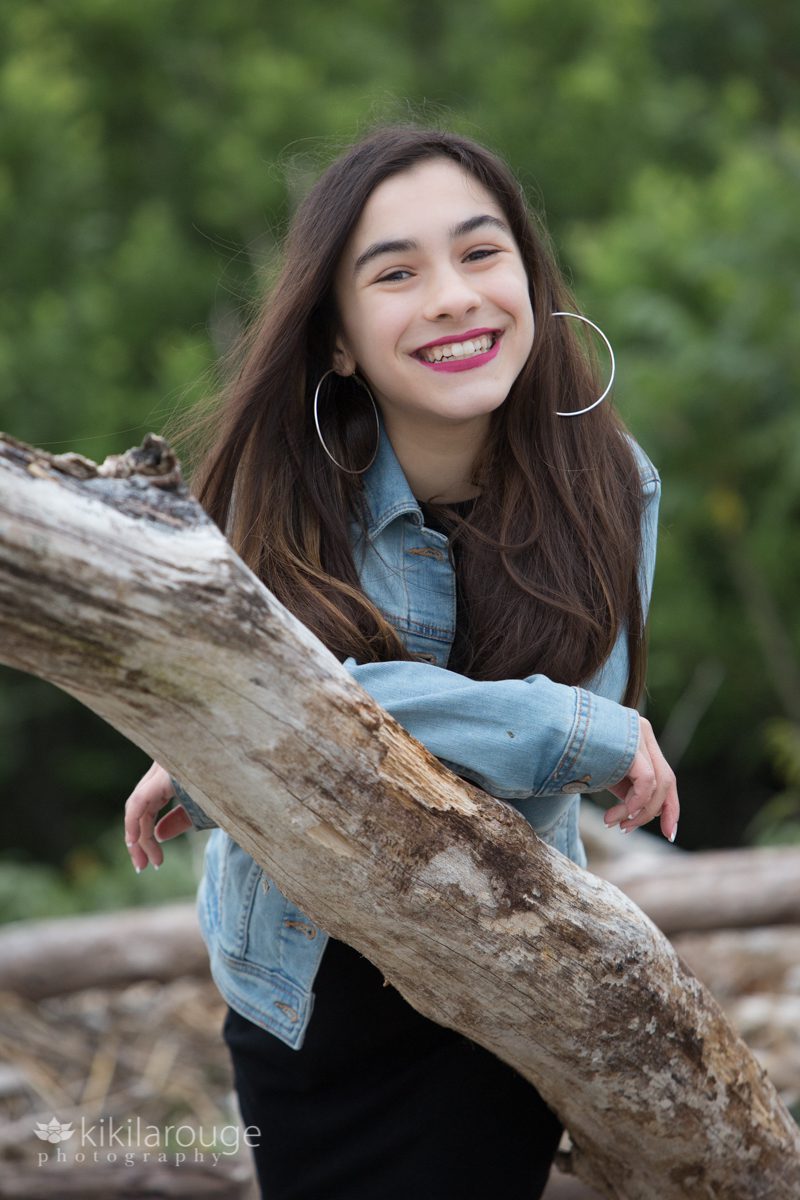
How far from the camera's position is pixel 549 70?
1010 cm

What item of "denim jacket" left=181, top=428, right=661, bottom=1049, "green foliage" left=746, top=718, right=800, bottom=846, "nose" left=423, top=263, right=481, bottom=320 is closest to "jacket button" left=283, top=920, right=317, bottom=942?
"denim jacket" left=181, top=428, right=661, bottom=1049

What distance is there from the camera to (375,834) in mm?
1665

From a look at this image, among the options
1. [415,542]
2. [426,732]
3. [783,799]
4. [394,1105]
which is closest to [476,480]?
[415,542]

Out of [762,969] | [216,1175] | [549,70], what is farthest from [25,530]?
[549,70]

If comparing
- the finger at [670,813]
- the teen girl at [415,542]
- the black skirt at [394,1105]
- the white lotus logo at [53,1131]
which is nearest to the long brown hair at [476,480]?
the teen girl at [415,542]

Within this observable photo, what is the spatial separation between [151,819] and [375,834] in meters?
0.55

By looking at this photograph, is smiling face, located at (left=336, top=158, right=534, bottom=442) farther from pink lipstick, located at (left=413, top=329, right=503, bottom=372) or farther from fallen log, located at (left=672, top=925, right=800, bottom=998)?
fallen log, located at (left=672, top=925, right=800, bottom=998)

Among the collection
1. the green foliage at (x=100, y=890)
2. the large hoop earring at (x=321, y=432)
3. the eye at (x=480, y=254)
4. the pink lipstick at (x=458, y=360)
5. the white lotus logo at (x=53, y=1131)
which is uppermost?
the eye at (x=480, y=254)

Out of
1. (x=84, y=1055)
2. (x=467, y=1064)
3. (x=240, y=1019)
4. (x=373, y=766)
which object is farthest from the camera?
(x=84, y=1055)

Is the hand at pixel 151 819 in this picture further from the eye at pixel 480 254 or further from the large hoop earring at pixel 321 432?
the eye at pixel 480 254

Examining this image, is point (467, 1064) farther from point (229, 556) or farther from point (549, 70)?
point (549, 70)

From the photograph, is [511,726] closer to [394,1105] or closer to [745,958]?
[394,1105]

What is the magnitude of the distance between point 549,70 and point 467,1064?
939 centimetres

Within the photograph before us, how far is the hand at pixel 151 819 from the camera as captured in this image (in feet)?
6.69
